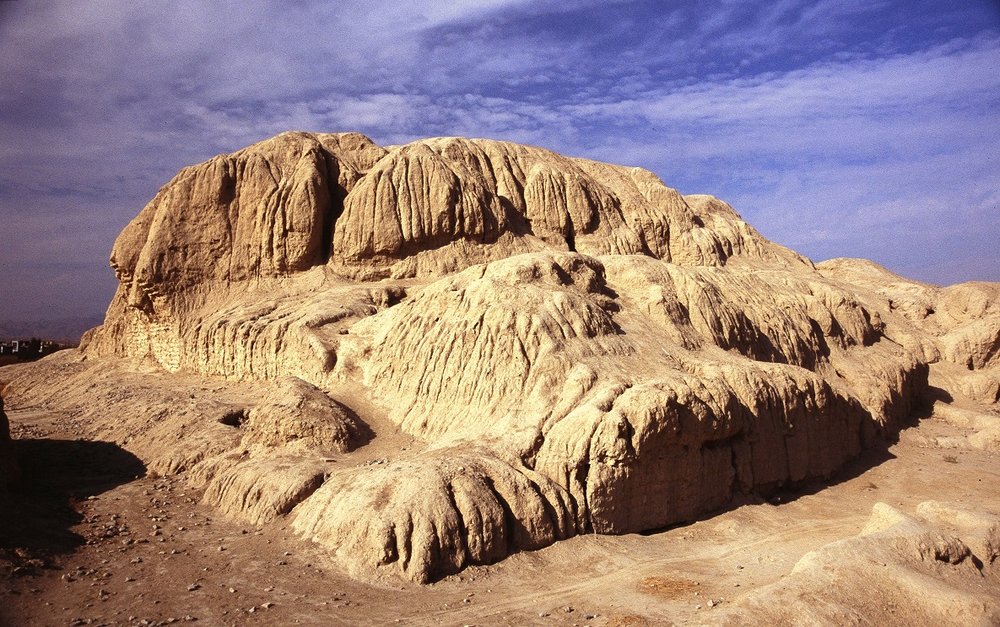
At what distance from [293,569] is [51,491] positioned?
743cm

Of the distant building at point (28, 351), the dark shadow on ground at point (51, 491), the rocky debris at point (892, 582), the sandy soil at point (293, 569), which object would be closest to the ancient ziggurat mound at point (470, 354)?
the sandy soil at point (293, 569)

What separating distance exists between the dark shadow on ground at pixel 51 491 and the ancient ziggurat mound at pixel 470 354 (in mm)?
916

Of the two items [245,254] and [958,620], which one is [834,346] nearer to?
[958,620]

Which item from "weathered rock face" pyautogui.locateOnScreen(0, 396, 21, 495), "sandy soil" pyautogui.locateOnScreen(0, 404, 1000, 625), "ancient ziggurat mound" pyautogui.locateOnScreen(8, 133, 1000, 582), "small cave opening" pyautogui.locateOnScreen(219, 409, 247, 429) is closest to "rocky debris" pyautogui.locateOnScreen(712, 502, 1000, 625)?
"sandy soil" pyautogui.locateOnScreen(0, 404, 1000, 625)

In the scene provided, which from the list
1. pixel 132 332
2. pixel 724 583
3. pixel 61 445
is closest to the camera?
pixel 724 583

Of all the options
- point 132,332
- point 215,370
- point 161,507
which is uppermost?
point 132,332

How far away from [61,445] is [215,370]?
18.0 ft

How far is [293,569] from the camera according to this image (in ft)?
38.7

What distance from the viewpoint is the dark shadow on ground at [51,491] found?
11.9 metres

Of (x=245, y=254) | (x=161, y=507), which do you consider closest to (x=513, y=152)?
(x=245, y=254)

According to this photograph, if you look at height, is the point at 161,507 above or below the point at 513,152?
below

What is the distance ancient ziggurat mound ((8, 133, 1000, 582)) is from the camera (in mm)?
13711

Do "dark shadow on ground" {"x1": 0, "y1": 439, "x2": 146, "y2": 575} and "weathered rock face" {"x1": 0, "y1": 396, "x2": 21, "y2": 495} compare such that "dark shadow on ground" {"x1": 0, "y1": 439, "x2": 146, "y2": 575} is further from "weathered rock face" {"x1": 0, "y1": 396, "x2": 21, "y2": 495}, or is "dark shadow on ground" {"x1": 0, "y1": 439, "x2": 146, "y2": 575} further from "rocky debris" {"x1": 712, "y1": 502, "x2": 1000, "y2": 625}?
"rocky debris" {"x1": 712, "y1": 502, "x2": 1000, "y2": 625}

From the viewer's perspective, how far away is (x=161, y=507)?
15.0m
